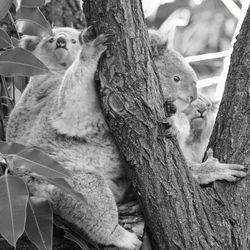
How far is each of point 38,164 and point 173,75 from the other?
112 cm

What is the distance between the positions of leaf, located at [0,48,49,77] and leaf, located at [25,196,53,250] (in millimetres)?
599

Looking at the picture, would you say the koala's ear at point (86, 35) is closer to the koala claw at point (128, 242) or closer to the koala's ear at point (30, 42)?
the koala claw at point (128, 242)

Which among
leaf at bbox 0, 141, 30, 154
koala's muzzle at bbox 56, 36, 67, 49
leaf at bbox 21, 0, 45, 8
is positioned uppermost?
leaf at bbox 21, 0, 45, 8

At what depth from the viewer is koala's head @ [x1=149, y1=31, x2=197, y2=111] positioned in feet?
10.2

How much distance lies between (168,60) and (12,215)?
4.55ft

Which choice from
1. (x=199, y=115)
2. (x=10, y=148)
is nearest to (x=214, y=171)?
(x=199, y=115)

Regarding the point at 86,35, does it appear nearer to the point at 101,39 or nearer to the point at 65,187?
the point at 101,39

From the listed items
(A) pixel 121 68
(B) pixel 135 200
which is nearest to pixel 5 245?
(B) pixel 135 200

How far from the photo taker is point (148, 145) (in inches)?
98.2

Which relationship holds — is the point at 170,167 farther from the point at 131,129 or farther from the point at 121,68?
the point at 121,68

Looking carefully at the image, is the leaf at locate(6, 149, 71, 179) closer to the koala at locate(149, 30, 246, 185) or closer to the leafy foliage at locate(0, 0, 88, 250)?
the leafy foliage at locate(0, 0, 88, 250)

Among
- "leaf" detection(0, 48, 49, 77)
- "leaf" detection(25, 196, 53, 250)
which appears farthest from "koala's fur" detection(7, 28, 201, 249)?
"leaf" detection(0, 48, 49, 77)

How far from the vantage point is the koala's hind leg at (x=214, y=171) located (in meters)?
2.64

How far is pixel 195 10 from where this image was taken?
805cm
